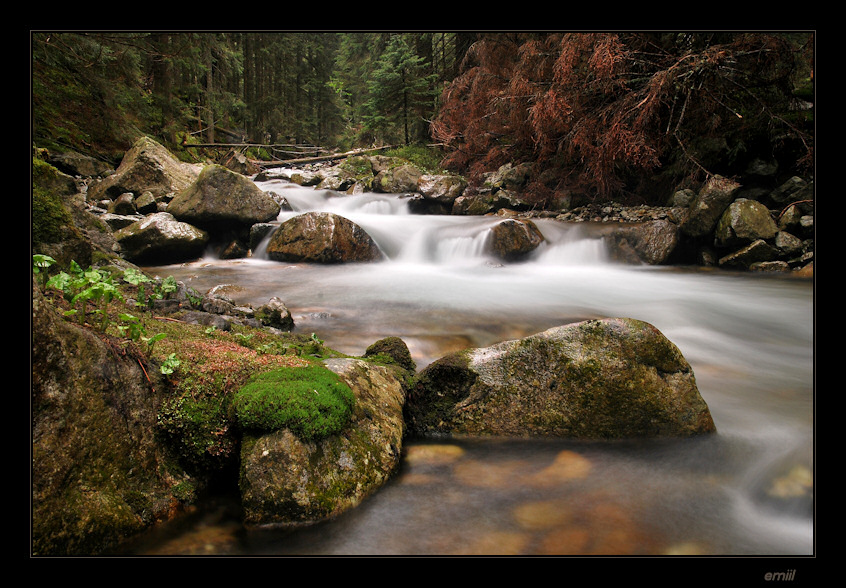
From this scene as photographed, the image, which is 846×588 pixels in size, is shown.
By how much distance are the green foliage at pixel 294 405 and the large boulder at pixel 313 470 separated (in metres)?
0.06

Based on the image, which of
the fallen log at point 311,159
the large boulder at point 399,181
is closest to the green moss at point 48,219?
the large boulder at point 399,181

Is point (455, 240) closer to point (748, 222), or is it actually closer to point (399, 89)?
point (748, 222)

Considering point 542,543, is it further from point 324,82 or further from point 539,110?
point 324,82

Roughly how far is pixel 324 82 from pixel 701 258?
35.2 m

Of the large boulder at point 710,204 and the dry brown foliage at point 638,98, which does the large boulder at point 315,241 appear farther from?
the large boulder at point 710,204

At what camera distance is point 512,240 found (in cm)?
1109

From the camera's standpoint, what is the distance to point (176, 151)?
1767 cm

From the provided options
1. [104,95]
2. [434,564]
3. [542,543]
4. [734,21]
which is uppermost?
[104,95]

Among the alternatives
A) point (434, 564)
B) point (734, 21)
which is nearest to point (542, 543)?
point (434, 564)

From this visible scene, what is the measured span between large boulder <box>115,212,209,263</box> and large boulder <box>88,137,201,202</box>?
239 cm

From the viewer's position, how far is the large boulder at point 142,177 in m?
11.7

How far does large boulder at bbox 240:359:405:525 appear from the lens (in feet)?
7.23

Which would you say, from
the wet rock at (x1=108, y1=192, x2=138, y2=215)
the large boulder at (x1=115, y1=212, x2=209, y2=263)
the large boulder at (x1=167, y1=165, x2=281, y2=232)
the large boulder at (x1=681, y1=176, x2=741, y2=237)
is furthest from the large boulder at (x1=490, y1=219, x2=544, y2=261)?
the wet rock at (x1=108, y1=192, x2=138, y2=215)

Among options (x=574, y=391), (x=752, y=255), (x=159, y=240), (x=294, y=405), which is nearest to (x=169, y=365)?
(x=294, y=405)
